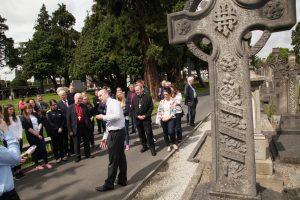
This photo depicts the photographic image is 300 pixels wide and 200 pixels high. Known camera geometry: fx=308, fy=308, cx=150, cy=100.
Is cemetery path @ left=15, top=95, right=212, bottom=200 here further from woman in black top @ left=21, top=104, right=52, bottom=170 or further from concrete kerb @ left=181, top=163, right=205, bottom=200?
concrete kerb @ left=181, top=163, right=205, bottom=200

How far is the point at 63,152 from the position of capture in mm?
9273

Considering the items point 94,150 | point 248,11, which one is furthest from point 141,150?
point 248,11

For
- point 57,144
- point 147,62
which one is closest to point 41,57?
point 147,62

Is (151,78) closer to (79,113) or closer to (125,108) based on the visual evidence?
(125,108)

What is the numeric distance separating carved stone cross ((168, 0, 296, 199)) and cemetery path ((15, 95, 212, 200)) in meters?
2.27

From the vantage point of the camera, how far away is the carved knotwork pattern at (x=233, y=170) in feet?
15.7

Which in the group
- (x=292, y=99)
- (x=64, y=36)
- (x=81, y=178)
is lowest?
(x=81, y=178)

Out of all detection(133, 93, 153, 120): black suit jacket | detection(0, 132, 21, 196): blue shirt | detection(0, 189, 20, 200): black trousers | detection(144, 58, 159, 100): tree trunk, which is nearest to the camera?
detection(0, 132, 21, 196): blue shirt

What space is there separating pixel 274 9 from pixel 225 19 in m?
0.69

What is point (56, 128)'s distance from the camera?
28.9ft

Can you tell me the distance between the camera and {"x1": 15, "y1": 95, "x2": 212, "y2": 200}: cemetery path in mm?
6356

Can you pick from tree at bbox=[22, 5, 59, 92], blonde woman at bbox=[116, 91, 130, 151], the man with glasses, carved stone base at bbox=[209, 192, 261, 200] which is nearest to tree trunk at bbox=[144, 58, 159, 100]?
blonde woman at bbox=[116, 91, 130, 151]

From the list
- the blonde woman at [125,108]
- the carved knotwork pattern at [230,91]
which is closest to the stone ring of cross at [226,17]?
the carved knotwork pattern at [230,91]

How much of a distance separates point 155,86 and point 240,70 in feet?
70.3
